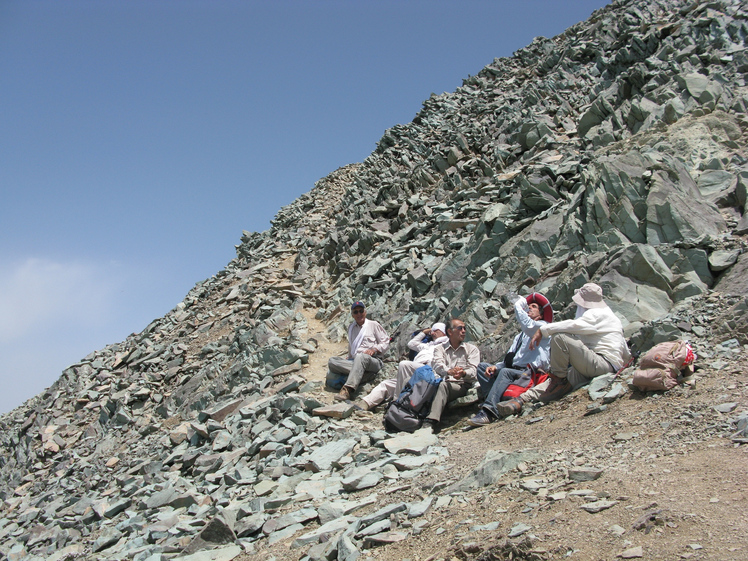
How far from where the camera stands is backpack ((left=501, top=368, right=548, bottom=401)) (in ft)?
27.3

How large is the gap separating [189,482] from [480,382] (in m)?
5.67

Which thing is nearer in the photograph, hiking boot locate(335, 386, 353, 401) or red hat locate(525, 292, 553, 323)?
red hat locate(525, 292, 553, 323)

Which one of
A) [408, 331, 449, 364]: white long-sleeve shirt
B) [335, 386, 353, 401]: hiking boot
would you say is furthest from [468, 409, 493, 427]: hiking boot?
[335, 386, 353, 401]: hiking boot

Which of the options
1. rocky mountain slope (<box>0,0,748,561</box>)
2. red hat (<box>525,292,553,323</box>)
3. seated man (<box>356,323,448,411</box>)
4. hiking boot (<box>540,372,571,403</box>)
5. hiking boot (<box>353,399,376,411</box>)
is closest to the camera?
rocky mountain slope (<box>0,0,748,561</box>)

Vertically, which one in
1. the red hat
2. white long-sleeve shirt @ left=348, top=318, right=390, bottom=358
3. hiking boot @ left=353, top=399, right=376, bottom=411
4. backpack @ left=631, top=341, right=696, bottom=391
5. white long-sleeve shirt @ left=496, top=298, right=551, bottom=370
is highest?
white long-sleeve shirt @ left=348, top=318, right=390, bottom=358

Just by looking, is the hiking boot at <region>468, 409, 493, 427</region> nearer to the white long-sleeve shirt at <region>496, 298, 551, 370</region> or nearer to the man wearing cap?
the white long-sleeve shirt at <region>496, 298, 551, 370</region>

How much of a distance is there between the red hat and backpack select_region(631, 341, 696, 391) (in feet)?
7.32

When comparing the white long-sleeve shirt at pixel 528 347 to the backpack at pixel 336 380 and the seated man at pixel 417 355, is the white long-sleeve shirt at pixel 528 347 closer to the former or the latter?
the seated man at pixel 417 355

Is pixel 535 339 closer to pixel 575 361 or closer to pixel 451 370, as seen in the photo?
pixel 575 361

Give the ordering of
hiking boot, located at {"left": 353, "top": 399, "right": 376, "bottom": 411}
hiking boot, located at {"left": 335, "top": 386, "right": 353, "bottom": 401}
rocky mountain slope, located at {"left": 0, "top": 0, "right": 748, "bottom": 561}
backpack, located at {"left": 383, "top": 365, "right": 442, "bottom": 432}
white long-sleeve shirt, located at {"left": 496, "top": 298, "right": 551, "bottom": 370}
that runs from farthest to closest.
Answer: hiking boot, located at {"left": 335, "top": 386, "right": 353, "bottom": 401} → hiking boot, located at {"left": 353, "top": 399, "right": 376, "bottom": 411} → backpack, located at {"left": 383, "top": 365, "right": 442, "bottom": 432} → white long-sleeve shirt, located at {"left": 496, "top": 298, "right": 551, "bottom": 370} → rocky mountain slope, located at {"left": 0, "top": 0, "right": 748, "bottom": 561}

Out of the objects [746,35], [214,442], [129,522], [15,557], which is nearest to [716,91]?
[746,35]

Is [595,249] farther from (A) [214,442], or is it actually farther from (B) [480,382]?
(A) [214,442]

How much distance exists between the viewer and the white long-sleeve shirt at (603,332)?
7.65m

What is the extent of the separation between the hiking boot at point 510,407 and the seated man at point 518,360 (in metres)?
Answer: 0.11
